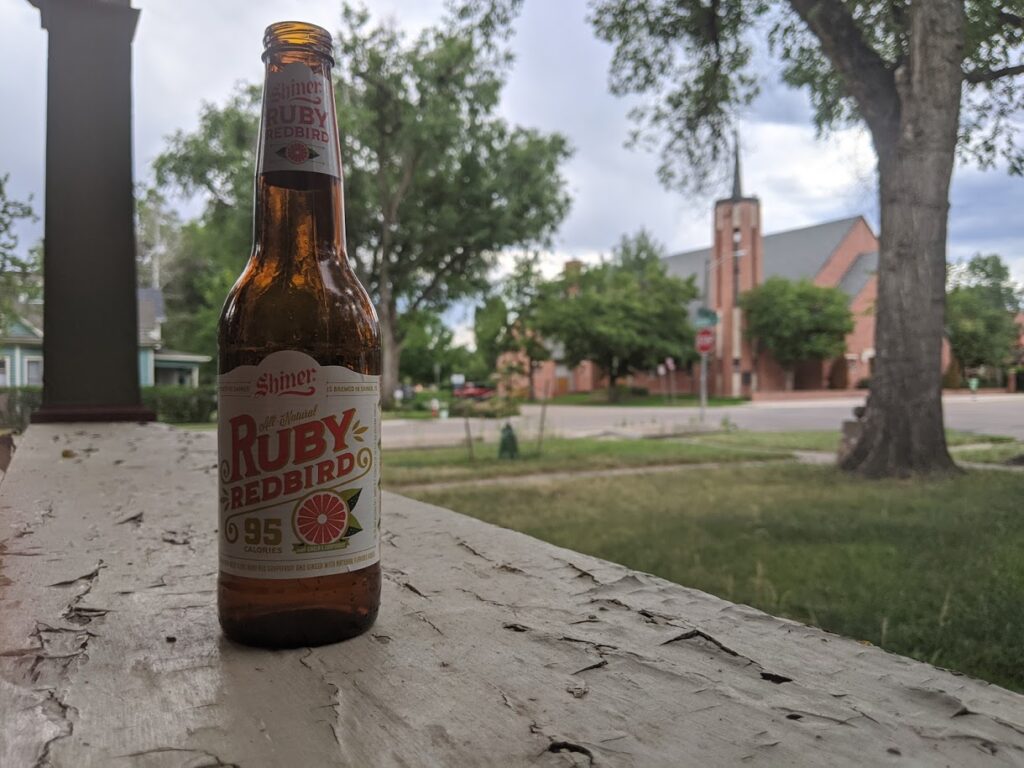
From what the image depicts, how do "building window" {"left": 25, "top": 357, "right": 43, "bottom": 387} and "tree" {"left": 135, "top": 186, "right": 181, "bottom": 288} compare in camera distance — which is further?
"tree" {"left": 135, "top": 186, "right": 181, "bottom": 288}

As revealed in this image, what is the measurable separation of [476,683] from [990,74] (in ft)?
23.8

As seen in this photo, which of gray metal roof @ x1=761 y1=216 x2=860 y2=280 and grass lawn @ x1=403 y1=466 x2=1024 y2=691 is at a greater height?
gray metal roof @ x1=761 y1=216 x2=860 y2=280

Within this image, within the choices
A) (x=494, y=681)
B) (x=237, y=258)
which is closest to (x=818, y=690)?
(x=494, y=681)

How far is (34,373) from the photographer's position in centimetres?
389

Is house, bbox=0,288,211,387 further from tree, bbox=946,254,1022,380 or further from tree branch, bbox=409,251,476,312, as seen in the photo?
tree, bbox=946,254,1022,380

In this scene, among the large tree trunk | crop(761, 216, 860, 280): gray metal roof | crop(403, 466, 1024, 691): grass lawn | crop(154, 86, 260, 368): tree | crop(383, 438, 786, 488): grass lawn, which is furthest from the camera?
crop(761, 216, 860, 280): gray metal roof

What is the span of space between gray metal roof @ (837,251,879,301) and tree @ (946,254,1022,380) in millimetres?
3928

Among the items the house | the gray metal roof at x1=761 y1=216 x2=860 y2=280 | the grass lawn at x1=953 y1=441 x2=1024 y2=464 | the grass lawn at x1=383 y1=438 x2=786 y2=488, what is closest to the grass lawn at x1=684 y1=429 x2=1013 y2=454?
the grass lawn at x1=383 y1=438 x2=786 y2=488

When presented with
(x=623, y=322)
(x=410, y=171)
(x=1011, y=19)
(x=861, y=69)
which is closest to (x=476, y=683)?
(x=1011, y=19)

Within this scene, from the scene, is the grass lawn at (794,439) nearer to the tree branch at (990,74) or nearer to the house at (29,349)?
the tree branch at (990,74)

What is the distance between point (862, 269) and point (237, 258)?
1250 inches

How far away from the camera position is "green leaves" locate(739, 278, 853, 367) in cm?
3384

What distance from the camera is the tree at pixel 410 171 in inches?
714

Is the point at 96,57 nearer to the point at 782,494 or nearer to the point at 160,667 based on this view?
the point at 160,667
